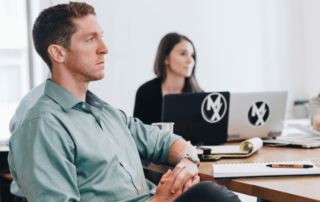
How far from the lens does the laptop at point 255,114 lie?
2096 millimetres

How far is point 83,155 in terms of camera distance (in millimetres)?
1364

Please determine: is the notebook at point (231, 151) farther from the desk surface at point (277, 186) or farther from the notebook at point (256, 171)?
the notebook at point (256, 171)

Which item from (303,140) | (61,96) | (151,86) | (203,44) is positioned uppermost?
(203,44)

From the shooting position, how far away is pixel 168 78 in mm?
3062

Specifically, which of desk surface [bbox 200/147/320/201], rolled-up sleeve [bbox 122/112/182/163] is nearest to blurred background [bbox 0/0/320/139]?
rolled-up sleeve [bbox 122/112/182/163]

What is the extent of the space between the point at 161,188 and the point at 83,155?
23 cm

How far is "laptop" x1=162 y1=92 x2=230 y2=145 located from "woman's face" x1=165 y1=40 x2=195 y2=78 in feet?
3.34

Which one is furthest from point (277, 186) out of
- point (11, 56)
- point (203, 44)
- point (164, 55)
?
point (203, 44)

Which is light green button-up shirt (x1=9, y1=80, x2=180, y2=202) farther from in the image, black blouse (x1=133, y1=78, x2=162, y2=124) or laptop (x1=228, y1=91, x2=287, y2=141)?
black blouse (x1=133, y1=78, x2=162, y2=124)

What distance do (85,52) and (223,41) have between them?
110 inches

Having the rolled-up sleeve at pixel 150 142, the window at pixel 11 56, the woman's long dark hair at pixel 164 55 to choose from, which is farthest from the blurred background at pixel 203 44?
the rolled-up sleeve at pixel 150 142

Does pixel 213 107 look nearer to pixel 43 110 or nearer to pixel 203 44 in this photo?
pixel 43 110

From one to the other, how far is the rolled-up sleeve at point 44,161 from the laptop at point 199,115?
2.27 feet

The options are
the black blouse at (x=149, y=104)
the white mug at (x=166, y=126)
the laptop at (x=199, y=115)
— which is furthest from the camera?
the black blouse at (x=149, y=104)
